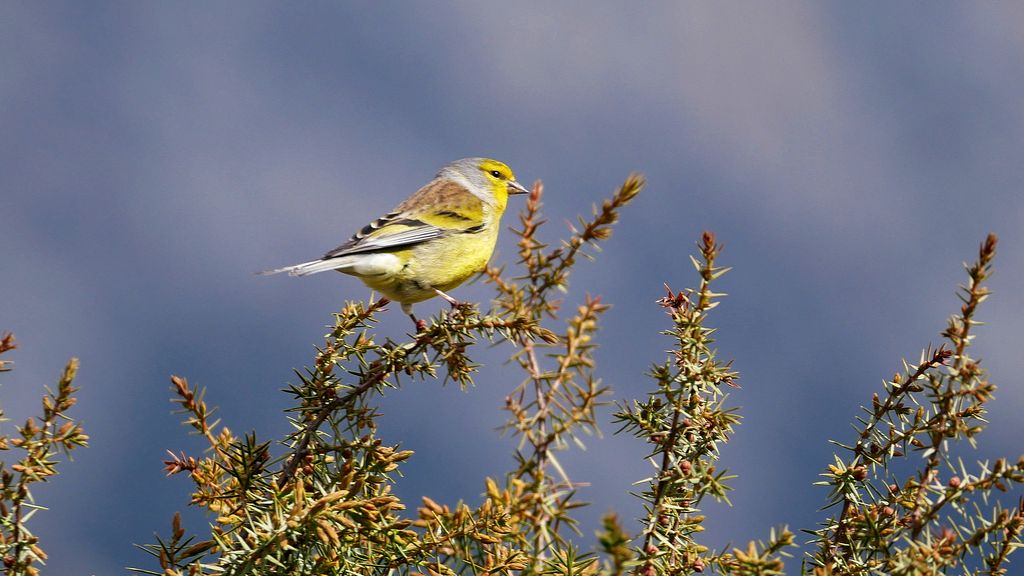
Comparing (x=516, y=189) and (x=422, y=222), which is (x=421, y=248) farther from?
(x=516, y=189)

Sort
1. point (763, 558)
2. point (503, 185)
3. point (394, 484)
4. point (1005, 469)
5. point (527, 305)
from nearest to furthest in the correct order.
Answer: point (763, 558)
point (1005, 469)
point (527, 305)
point (394, 484)
point (503, 185)

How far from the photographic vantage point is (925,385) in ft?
7.66

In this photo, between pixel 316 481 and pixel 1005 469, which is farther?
pixel 316 481

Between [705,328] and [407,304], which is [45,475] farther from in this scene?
[407,304]

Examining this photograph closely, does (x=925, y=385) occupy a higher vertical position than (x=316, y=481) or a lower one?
higher

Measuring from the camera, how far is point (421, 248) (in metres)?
4.33

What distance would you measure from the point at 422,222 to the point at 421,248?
0.34 metres

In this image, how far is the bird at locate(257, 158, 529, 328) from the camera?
411 centimetres

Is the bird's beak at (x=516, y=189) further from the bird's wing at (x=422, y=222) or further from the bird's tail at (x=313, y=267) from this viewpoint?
the bird's tail at (x=313, y=267)

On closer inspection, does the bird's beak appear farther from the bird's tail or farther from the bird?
the bird's tail

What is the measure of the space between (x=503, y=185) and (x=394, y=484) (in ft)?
11.4

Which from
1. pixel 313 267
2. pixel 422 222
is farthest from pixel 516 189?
pixel 313 267

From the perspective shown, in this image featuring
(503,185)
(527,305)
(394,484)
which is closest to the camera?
(527,305)

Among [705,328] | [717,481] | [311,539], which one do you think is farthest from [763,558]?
[311,539]
